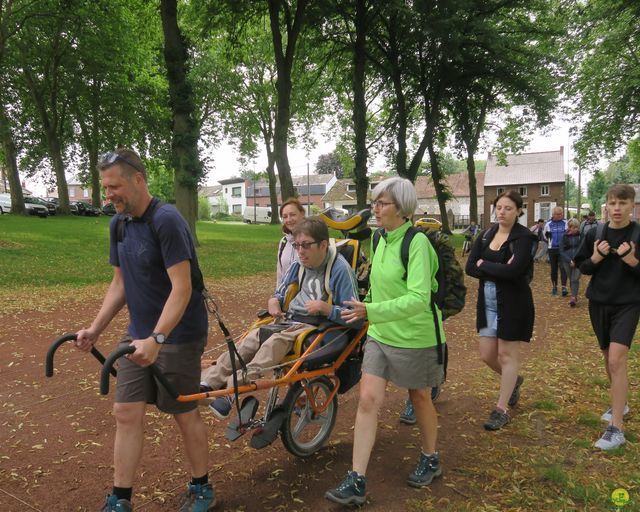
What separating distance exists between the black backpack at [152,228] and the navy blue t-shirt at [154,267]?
2 centimetres

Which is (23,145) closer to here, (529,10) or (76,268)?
(76,268)

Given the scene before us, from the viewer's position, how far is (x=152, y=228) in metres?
2.62

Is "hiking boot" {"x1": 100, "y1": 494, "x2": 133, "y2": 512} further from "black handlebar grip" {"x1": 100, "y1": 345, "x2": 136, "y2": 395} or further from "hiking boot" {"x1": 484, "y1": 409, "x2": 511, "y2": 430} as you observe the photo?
"hiking boot" {"x1": 484, "y1": 409, "x2": 511, "y2": 430}

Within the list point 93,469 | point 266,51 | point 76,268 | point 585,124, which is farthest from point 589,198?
point 93,469

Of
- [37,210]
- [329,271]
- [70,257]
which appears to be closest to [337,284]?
[329,271]

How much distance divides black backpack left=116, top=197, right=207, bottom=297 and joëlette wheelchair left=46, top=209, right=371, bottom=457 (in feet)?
0.55

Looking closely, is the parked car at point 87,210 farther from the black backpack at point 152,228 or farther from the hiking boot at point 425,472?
the hiking boot at point 425,472

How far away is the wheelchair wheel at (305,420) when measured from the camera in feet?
11.1

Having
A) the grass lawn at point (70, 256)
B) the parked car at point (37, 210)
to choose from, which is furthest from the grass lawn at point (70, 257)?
the parked car at point (37, 210)

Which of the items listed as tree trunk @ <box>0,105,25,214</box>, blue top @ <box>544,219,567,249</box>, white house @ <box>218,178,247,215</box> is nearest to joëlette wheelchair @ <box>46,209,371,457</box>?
blue top @ <box>544,219,567,249</box>

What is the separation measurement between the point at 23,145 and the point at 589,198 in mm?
96611

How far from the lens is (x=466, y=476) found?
3393 millimetres

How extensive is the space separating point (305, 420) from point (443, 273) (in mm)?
1486

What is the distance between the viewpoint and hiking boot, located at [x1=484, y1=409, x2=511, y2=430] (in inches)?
163
